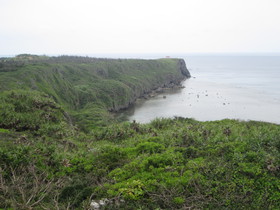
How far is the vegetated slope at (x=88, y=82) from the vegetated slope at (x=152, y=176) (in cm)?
2963

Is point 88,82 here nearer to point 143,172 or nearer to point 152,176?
point 143,172

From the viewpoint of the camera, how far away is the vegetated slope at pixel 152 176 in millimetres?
11883

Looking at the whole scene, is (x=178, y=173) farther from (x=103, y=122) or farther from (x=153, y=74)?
(x=153, y=74)

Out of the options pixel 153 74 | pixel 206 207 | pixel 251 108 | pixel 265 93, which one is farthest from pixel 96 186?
pixel 153 74

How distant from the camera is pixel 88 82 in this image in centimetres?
8669

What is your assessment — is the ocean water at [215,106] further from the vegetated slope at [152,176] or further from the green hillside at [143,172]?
the vegetated slope at [152,176]

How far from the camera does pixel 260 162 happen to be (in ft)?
49.4

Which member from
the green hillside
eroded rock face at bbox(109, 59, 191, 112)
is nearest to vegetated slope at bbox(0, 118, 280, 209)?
the green hillside

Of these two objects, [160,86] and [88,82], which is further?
[160,86]

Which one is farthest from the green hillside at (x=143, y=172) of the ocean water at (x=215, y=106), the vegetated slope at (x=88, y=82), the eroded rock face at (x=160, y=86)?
the eroded rock face at (x=160, y=86)

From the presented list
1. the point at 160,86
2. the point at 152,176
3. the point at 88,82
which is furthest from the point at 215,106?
the point at 152,176

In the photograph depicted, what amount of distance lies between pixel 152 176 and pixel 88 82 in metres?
75.9

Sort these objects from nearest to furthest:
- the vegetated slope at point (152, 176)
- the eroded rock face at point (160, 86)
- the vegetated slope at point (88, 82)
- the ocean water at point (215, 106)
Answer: the vegetated slope at point (152, 176) → the vegetated slope at point (88, 82) → the ocean water at point (215, 106) → the eroded rock face at point (160, 86)

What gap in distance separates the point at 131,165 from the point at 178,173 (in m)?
2.92
